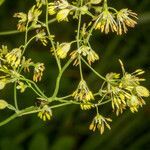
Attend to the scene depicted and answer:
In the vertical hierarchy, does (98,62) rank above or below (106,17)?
below

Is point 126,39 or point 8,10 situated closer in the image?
point 126,39

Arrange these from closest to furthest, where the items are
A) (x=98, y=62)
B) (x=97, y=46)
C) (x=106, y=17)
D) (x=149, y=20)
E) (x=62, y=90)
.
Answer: (x=106, y=17) → (x=149, y=20) → (x=62, y=90) → (x=98, y=62) → (x=97, y=46)

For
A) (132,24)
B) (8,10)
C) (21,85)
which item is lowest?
(8,10)

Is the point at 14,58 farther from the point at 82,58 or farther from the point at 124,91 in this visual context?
the point at 124,91

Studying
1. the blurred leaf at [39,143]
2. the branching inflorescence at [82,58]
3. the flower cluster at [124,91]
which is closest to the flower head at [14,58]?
the branching inflorescence at [82,58]

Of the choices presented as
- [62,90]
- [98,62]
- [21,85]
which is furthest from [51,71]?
[21,85]

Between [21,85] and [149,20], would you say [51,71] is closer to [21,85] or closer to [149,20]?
[149,20]

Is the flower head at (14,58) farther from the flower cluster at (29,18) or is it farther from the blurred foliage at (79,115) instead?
the blurred foliage at (79,115)

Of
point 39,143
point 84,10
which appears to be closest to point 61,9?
point 84,10

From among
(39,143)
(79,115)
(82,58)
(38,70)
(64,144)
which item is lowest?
(79,115)
